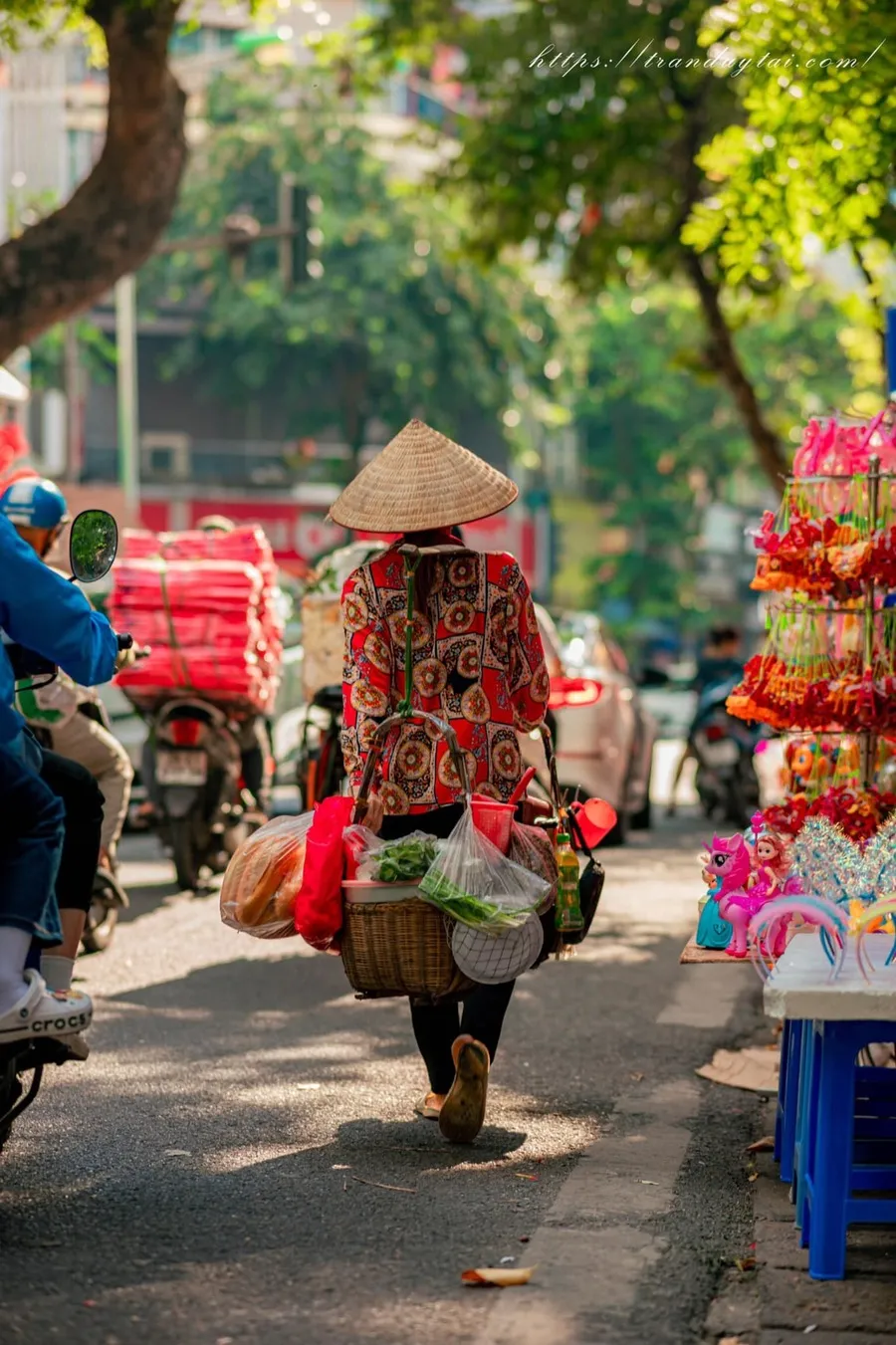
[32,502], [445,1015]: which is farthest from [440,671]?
[32,502]

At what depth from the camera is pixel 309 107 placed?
128 feet

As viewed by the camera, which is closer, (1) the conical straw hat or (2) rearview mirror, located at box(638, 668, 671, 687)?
(1) the conical straw hat

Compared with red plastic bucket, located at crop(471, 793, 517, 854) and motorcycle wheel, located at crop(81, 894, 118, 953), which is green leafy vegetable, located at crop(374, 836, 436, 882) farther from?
motorcycle wheel, located at crop(81, 894, 118, 953)

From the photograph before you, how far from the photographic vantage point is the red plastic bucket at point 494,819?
5.92 meters

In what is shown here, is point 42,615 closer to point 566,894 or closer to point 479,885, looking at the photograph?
point 479,885

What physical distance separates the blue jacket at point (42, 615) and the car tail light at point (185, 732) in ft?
19.4

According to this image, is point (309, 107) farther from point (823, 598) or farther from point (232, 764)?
point (823, 598)

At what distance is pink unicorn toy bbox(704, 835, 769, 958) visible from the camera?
5750mm

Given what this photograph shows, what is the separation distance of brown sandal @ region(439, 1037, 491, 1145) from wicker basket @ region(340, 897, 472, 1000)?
0.17 m

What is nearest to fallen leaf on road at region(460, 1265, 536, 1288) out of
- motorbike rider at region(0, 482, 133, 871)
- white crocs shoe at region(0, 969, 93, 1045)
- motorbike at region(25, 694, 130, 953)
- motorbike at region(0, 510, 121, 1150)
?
white crocs shoe at region(0, 969, 93, 1045)

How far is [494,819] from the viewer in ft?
19.5

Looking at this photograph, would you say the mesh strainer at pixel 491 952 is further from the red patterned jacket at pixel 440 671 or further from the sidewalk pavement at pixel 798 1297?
the sidewalk pavement at pixel 798 1297

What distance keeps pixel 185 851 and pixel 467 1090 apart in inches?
224

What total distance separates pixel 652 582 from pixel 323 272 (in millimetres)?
19648
